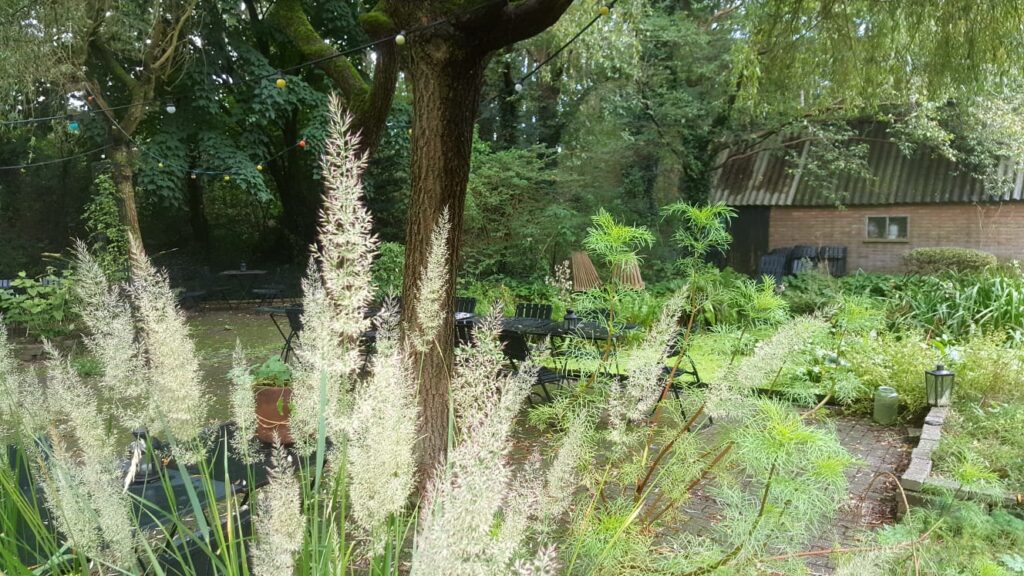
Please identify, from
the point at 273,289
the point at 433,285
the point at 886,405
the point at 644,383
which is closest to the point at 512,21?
the point at 644,383

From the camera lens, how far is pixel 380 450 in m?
0.81

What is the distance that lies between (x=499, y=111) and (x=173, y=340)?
15.5m

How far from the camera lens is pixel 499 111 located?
15.7 meters

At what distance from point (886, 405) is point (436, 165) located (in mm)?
4548

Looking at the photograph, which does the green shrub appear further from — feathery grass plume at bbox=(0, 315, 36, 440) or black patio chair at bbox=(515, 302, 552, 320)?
feathery grass plume at bbox=(0, 315, 36, 440)

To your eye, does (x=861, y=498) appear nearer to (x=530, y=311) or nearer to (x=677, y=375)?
(x=677, y=375)

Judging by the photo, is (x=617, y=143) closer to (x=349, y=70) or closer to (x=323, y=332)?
(x=349, y=70)

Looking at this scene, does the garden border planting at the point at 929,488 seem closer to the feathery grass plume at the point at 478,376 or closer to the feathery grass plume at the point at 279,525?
the feathery grass plume at the point at 478,376

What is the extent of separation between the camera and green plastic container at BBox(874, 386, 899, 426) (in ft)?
17.7

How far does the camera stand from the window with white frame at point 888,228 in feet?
53.6

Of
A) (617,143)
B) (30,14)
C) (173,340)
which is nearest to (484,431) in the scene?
(173,340)

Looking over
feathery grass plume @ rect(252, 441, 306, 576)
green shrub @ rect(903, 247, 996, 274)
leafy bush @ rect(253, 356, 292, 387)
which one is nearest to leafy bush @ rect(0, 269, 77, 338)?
leafy bush @ rect(253, 356, 292, 387)

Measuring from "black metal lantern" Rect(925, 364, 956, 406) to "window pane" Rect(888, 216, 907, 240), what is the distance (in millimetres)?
13416

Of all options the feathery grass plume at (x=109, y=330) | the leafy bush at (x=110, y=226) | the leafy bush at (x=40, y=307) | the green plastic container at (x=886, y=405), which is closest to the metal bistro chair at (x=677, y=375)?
the feathery grass plume at (x=109, y=330)
